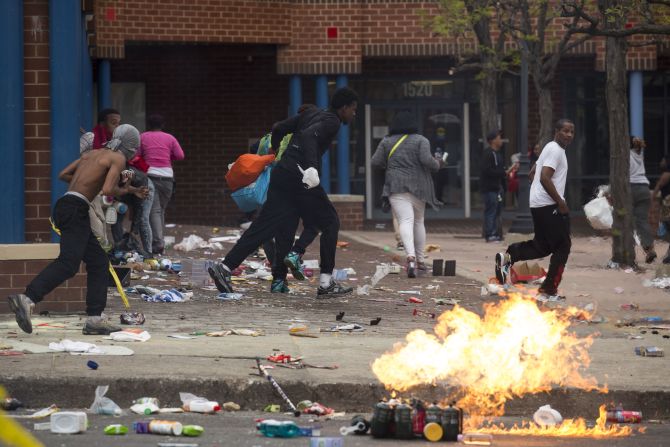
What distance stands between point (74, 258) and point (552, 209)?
480cm

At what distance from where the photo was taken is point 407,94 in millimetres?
27438

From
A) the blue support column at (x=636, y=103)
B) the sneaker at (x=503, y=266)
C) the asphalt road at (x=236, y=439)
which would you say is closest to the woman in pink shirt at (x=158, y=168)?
the sneaker at (x=503, y=266)

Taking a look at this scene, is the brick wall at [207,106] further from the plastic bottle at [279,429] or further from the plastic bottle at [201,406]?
the plastic bottle at [279,429]

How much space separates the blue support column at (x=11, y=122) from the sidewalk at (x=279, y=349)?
785 mm

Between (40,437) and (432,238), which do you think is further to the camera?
(432,238)

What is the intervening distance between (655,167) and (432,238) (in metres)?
7.73

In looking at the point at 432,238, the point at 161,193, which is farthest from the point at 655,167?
the point at 161,193

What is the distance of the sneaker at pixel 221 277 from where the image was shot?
37.9 ft

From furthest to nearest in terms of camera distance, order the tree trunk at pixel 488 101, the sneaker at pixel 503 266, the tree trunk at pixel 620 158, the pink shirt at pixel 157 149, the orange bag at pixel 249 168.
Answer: the tree trunk at pixel 488 101 < the tree trunk at pixel 620 158 < the pink shirt at pixel 157 149 < the orange bag at pixel 249 168 < the sneaker at pixel 503 266

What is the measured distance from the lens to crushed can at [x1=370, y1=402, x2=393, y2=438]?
6.24m

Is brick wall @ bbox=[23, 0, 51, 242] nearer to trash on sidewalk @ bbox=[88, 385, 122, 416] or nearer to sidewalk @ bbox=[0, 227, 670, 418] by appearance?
sidewalk @ bbox=[0, 227, 670, 418]

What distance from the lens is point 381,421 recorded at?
6238 mm

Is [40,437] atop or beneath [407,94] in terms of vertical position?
beneath

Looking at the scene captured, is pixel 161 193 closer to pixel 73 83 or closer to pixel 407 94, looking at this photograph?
pixel 73 83
